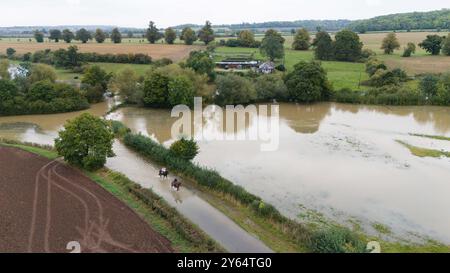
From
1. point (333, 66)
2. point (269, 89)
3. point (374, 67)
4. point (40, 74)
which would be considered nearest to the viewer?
point (269, 89)

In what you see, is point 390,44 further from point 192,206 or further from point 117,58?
point 192,206

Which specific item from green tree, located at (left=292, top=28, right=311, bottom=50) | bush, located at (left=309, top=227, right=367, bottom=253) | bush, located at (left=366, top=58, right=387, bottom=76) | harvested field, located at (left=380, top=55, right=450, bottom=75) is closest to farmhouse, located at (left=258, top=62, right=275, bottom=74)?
bush, located at (left=366, top=58, right=387, bottom=76)

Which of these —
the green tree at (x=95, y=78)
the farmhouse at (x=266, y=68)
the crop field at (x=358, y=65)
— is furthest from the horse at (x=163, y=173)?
the farmhouse at (x=266, y=68)

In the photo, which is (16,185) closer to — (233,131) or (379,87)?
(233,131)

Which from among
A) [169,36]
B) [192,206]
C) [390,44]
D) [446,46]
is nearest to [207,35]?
[169,36]

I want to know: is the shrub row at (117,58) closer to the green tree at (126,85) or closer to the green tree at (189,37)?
the green tree at (126,85)
